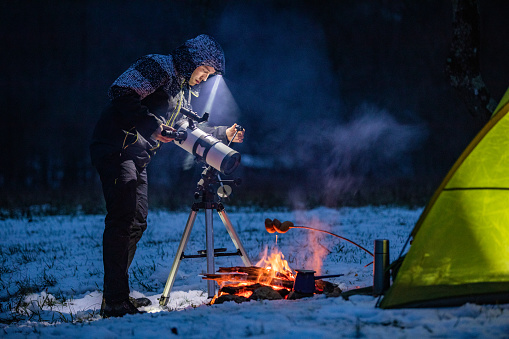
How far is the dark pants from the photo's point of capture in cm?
342

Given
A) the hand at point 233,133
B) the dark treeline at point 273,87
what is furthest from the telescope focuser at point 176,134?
the dark treeline at point 273,87

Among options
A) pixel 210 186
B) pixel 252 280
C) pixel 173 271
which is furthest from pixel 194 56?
pixel 252 280

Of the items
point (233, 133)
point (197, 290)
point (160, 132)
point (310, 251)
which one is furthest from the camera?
point (310, 251)

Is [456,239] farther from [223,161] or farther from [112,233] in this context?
[112,233]

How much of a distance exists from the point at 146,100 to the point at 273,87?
42.1 ft

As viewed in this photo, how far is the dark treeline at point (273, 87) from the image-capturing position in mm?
15453

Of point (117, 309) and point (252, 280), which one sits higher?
point (252, 280)

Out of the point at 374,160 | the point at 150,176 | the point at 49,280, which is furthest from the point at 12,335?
the point at 374,160

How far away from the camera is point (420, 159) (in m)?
17.0

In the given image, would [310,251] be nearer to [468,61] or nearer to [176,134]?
[176,134]

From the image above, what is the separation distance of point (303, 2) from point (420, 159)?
7.68 m

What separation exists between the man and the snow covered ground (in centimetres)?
44

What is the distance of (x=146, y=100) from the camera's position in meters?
3.93

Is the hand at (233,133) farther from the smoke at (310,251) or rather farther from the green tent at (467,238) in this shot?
the green tent at (467,238)
